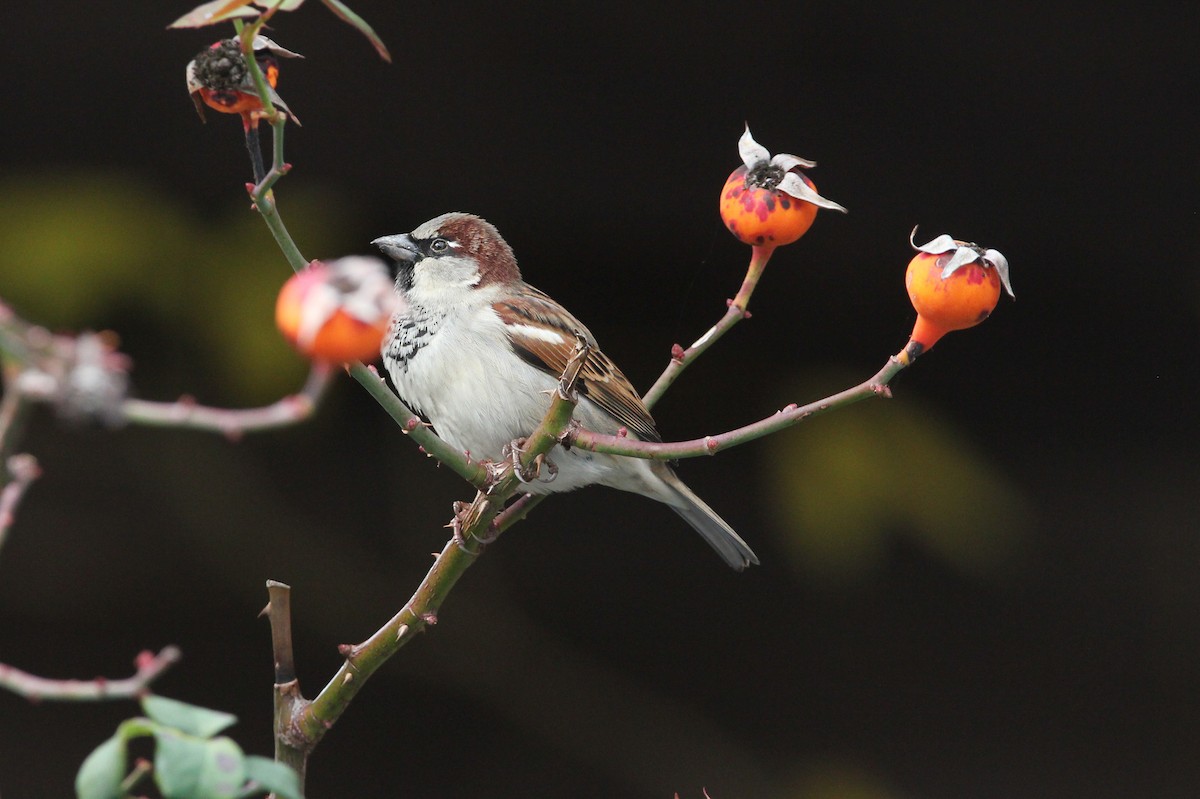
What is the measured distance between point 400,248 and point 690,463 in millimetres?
979

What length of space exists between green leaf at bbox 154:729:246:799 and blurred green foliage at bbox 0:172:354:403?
125cm

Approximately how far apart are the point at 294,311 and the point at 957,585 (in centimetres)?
227

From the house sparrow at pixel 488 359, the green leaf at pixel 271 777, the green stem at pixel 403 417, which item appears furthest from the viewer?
the house sparrow at pixel 488 359

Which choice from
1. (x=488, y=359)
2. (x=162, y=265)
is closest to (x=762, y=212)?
(x=488, y=359)

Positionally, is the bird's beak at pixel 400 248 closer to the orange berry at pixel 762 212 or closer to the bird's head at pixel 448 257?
the bird's head at pixel 448 257

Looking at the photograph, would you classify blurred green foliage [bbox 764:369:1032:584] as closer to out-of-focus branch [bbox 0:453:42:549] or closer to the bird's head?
the bird's head

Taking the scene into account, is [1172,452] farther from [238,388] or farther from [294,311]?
[294,311]

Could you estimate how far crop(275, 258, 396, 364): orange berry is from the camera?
0.39 m

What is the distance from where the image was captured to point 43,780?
7.86 feet

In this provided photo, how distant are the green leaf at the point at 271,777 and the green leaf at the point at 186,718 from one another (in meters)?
0.02

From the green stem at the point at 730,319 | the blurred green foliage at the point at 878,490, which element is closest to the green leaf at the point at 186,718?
the green stem at the point at 730,319

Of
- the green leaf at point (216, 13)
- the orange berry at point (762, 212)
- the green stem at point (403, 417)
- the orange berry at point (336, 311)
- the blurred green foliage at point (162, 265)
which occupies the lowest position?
the blurred green foliage at point (162, 265)

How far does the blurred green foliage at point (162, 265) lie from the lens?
162 cm

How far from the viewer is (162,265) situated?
171cm
